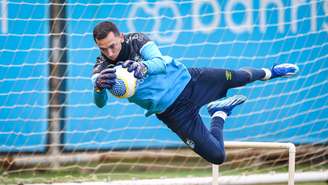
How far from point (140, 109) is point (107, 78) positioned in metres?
2.32

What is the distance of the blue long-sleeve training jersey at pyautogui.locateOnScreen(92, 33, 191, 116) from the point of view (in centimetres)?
413

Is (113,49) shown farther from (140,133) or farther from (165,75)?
(140,133)

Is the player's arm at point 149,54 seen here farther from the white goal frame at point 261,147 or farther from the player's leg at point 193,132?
the white goal frame at point 261,147

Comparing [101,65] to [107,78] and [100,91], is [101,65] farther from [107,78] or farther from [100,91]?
[107,78]

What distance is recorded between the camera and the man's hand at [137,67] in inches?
152

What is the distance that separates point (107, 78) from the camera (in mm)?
3879

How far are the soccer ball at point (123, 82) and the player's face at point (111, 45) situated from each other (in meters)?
0.20

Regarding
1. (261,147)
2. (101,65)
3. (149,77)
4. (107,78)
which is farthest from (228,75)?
(107,78)

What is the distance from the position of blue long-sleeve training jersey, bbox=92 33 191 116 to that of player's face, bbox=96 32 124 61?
0.19 feet

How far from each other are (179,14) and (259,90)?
969 mm

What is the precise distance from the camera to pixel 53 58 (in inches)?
234

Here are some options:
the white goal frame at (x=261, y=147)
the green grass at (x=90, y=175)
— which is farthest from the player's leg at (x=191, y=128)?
the green grass at (x=90, y=175)

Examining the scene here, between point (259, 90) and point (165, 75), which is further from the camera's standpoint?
point (259, 90)

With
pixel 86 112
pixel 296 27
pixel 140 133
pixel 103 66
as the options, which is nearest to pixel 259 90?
pixel 296 27
